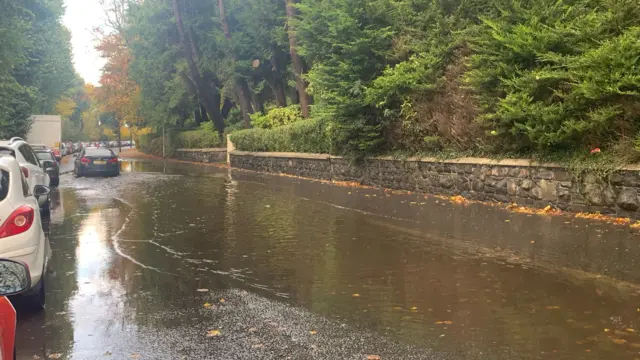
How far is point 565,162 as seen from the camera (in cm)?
1122

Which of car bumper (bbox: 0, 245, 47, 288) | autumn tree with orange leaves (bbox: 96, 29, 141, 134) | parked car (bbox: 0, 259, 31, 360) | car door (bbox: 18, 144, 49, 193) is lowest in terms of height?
car bumper (bbox: 0, 245, 47, 288)

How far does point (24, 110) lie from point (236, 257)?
95.6 feet

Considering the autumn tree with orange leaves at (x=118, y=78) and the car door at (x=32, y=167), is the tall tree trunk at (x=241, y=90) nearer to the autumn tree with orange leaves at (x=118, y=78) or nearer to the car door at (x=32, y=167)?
the car door at (x=32, y=167)

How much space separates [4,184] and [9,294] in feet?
10.3

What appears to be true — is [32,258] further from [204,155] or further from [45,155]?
[204,155]

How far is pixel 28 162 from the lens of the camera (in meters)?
12.3

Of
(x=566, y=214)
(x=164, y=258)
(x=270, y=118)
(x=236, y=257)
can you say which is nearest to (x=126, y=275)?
(x=164, y=258)

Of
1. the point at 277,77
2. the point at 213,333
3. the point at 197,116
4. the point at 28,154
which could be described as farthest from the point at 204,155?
the point at 213,333

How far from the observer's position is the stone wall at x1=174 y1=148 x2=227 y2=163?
1534 inches

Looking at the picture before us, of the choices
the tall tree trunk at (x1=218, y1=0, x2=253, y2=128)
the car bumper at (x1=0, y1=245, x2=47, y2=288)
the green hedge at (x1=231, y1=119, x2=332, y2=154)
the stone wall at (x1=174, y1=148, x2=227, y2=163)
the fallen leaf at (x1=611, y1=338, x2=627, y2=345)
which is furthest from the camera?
the stone wall at (x1=174, y1=148, x2=227, y2=163)

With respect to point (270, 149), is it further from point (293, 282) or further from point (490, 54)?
point (293, 282)

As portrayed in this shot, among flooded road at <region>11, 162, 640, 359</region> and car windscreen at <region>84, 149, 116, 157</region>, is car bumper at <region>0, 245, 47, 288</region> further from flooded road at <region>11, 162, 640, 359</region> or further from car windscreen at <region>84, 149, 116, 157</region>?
car windscreen at <region>84, 149, 116, 157</region>

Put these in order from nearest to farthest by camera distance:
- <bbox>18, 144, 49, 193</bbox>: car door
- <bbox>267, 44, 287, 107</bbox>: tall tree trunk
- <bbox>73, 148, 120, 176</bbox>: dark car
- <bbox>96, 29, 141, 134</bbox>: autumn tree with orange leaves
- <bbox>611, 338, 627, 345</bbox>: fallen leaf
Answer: <bbox>611, 338, 627, 345</bbox>: fallen leaf, <bbox>18, 144, 49, 193</bbox>: car door, <bbox>73, 148, 120, 176</bbox>: dark car, <bbox>267, 44, 287, 107</bbox>: tall tree trunk, <bbox>96, 29, 141, 134</bbox>: autumn tree with orange leaves

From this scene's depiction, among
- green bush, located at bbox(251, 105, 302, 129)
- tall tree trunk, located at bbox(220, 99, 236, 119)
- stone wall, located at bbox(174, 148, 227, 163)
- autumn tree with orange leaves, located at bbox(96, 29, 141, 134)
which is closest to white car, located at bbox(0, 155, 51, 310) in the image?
green bush, located at bbox(251, 105, 302, 129)
